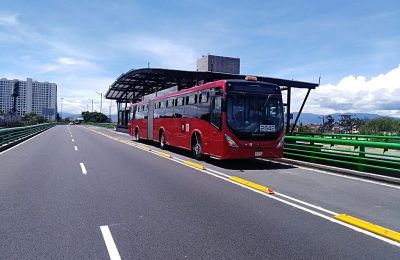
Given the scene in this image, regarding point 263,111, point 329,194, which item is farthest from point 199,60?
point 329,194

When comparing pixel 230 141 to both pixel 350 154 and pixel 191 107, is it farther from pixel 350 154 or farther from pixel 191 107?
pixel 191 107

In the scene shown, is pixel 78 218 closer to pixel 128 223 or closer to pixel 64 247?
pixel 128 223

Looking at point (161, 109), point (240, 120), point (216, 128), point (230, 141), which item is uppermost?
point (161, 109)

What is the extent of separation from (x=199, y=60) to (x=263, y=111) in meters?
55.5

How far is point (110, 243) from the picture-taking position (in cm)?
571

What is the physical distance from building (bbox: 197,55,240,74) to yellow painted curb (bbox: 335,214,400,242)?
57654 mm

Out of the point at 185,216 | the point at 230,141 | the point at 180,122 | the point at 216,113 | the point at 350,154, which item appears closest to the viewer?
the point at 185,216

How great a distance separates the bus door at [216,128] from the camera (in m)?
14.9

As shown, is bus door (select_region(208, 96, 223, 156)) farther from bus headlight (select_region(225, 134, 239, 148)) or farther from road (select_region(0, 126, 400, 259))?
road (select_region(0, 126, 400, 259))

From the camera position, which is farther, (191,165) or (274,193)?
→ (191,165)

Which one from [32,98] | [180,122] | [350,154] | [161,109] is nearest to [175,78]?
[161,109]

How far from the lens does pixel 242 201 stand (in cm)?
864

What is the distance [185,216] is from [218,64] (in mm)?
60425

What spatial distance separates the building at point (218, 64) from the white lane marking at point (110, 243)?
58.6 meters
